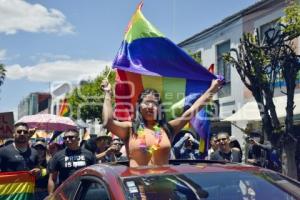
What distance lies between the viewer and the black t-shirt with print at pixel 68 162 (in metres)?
6.70

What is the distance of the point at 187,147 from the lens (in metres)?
9.84

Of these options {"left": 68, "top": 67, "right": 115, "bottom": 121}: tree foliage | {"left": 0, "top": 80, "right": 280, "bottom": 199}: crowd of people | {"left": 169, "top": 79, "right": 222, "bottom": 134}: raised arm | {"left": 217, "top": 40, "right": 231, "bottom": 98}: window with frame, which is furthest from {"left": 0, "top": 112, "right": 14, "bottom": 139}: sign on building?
{"left": 68, "top": 67, "right": 115, "bottom": 121}: tree foliage

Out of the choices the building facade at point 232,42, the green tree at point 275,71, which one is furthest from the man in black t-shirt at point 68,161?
the building facade at point 232,42

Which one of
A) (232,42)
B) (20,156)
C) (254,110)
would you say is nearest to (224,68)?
(232,42)

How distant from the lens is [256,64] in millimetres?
11914

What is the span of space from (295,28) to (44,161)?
5.95 meters

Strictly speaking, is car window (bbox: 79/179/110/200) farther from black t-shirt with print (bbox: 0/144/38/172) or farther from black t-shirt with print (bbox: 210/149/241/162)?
black t-shirt with print (bbox: 210/149/241/162)

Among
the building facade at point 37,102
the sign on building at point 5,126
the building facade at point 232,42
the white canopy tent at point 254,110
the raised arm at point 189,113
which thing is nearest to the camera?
the raised arm at point 189,113

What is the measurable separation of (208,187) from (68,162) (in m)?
3.61

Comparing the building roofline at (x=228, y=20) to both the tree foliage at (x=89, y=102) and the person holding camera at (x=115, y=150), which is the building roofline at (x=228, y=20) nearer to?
the tree foliage at (x=89, y=102)

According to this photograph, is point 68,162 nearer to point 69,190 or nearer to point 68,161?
point 68,161

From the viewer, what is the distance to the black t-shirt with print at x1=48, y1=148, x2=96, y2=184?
6.70m

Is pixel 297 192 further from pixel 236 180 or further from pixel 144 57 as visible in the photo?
pixel 144 57

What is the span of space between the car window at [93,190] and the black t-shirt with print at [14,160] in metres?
2.94
